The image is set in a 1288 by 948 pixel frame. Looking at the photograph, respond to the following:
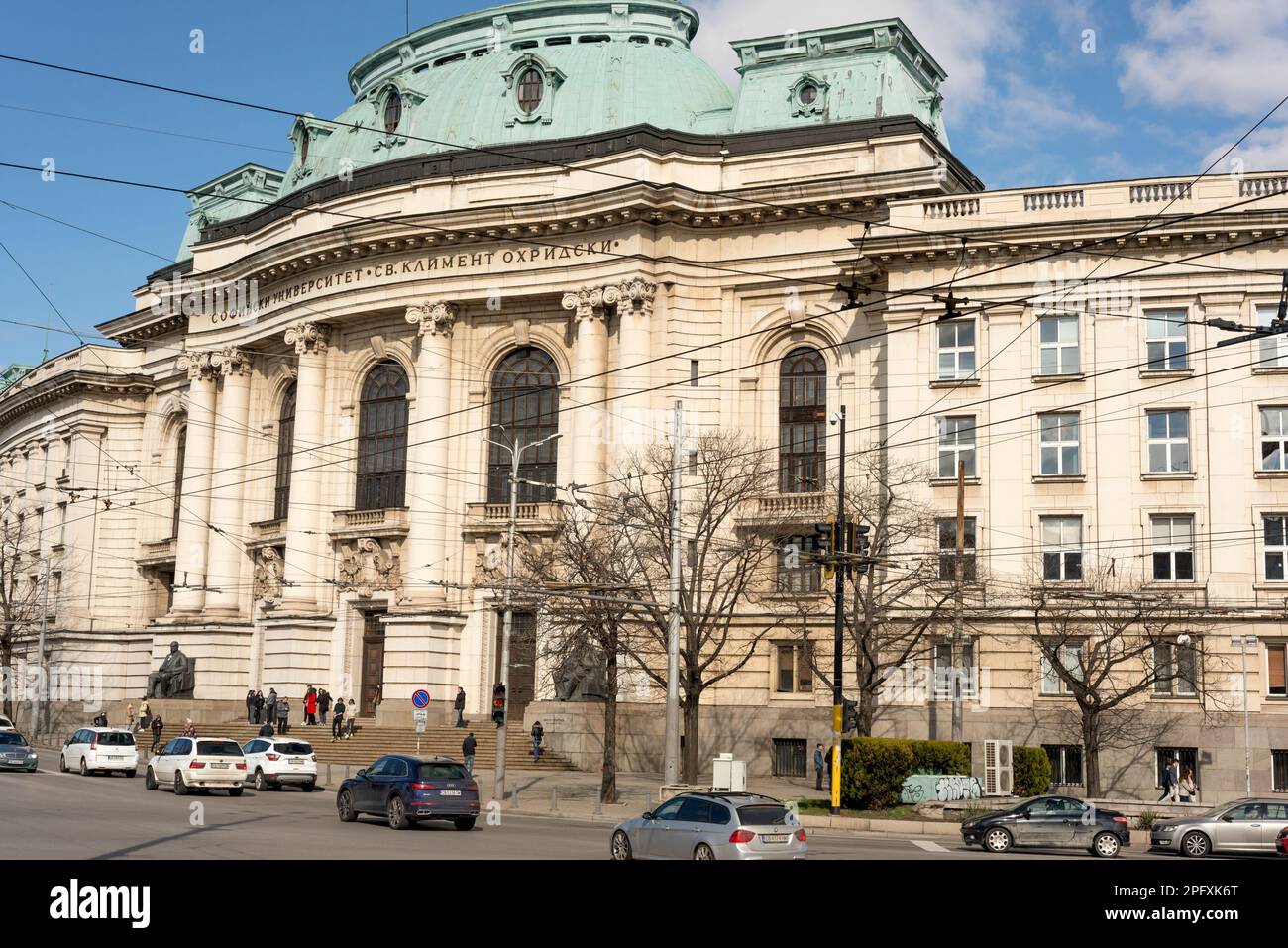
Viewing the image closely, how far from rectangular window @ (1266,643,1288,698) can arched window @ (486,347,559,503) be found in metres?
27.0

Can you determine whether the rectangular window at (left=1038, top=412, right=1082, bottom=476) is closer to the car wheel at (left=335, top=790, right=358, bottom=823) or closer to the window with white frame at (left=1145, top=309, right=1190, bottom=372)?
the window with white frame at (left=1145, top=309, right=1190, bottom=372)

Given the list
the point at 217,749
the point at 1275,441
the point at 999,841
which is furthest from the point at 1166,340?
the point at 217,749

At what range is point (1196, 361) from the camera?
45.5 m

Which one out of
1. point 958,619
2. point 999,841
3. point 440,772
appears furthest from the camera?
point 958,619

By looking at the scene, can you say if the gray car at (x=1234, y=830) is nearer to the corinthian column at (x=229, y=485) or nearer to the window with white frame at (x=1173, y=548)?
the window with white frame at (x=1173, y=548)

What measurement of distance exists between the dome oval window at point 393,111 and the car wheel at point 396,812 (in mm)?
40962

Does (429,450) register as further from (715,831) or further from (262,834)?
(715,831)

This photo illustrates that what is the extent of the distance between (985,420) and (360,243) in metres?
27.5

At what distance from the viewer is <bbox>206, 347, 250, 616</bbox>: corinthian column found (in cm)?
6638

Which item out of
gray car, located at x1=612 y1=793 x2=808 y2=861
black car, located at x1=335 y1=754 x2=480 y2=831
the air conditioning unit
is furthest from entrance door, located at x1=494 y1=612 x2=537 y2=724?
gray car, located at x1=612 y1=793 x2=808 y2=861

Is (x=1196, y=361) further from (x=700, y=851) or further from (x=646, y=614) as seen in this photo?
(x=700, y=851)

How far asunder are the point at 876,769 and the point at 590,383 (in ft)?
76.3

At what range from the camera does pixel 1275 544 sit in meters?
44.2
